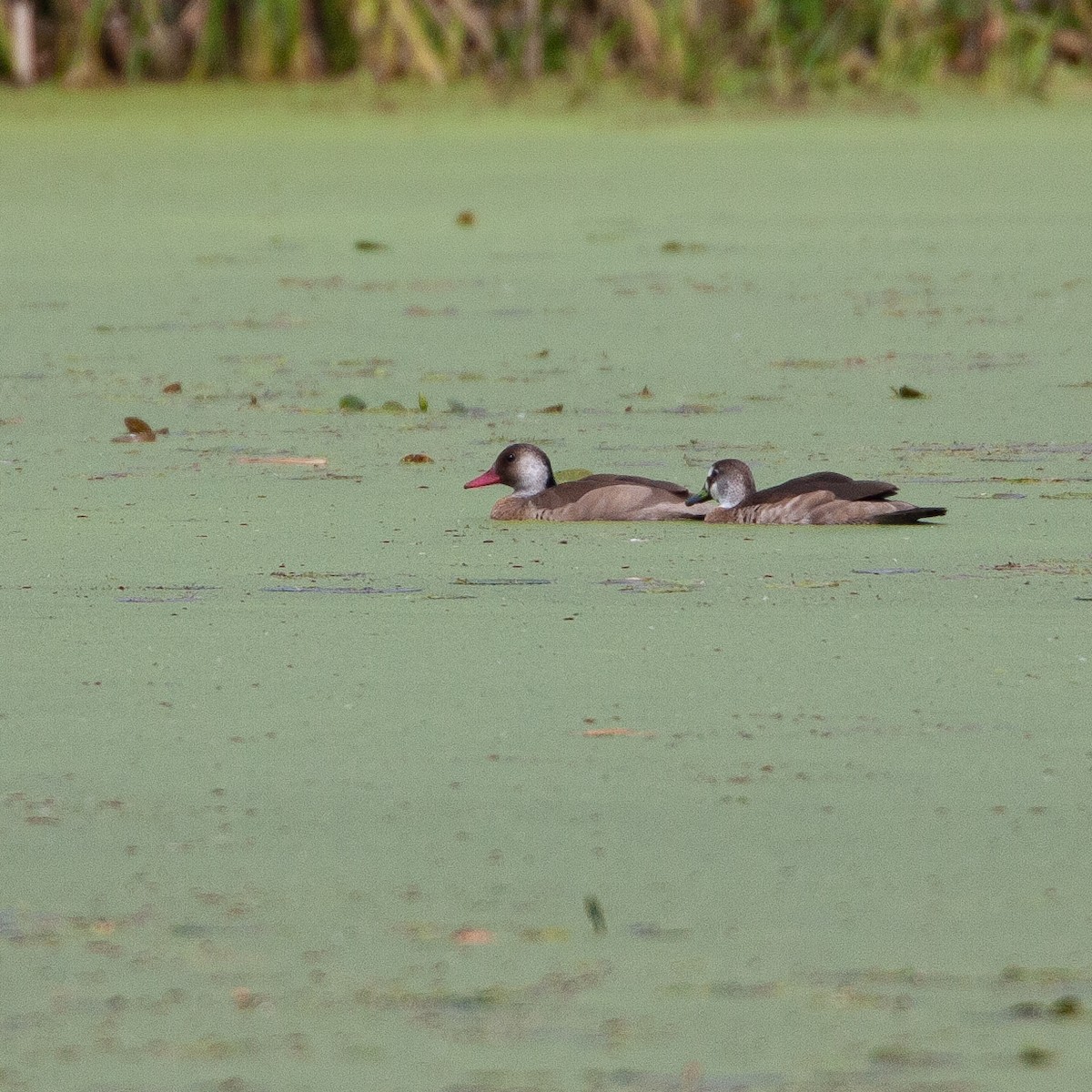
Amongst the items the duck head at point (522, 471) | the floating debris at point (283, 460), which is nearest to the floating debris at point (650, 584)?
the duck head at point (522, 471)

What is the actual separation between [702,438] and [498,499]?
72cm

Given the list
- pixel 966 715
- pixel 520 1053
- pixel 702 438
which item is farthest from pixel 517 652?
pixel 702 438

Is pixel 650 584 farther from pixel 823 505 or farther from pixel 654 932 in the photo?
pixel 654 932

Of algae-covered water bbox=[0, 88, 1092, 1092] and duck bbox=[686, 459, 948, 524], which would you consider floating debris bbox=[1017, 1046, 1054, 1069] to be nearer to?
algae-covered water bbox=[0, 88, 1092, 1092]

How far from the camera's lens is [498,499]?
4602mm

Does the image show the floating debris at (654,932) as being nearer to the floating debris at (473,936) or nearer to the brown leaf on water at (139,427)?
the floating debris at (473,936)

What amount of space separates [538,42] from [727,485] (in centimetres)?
838

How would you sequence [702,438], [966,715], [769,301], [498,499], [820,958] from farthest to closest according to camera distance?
[769,301] → [702,438] → [498,499] → [966,715] → [820,958]

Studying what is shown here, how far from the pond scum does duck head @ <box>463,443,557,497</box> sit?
24.4 ft

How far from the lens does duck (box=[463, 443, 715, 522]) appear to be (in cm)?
434

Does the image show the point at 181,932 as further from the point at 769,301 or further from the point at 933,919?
the point at 769,301

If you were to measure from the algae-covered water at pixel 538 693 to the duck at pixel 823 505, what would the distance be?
0.15 ft

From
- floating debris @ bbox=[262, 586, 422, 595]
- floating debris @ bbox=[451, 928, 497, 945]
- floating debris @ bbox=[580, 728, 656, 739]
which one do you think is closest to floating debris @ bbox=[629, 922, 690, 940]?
floating debris @ bbox=[451, 928, 497, 945]

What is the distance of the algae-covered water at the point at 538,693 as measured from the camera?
2.13m
